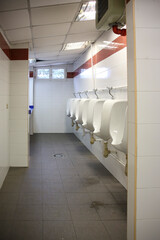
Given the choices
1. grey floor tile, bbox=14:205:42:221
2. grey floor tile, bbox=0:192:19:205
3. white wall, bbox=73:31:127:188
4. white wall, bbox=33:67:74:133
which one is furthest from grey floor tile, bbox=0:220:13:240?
white wall, bbox=33:67:74:133

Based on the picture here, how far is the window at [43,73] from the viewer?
30.8 feet

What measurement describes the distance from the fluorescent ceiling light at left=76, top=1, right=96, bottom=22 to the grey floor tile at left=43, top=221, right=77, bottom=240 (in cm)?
250

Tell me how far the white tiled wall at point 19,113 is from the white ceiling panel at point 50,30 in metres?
0.74

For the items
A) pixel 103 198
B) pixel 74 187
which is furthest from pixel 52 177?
pixel 103 198

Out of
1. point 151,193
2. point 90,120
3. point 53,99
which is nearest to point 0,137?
point 90,120

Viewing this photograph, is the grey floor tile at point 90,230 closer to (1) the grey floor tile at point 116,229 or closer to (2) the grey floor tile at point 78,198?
(1) the grey floor tile at point 116,229

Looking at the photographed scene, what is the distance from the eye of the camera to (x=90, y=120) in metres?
4.34

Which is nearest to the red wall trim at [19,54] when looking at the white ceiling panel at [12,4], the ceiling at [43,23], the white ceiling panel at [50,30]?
the ceiling at [43,23]

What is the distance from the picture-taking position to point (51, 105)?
9547mm

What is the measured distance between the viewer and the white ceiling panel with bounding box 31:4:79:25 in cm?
308

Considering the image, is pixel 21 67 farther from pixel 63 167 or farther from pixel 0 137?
pixel 63 167

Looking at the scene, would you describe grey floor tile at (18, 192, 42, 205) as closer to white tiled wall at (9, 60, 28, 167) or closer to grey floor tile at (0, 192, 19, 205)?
grey floor tile at (0, 192, 19, 205)

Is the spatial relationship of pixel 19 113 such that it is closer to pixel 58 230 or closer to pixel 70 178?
pixel 70 178

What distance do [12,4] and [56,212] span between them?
7.53ft
